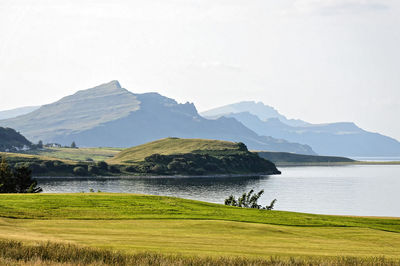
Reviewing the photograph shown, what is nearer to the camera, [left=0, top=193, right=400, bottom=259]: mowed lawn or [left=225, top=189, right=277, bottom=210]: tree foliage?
[left=0, top=193, right=400, bottom=259]: mowed lawn

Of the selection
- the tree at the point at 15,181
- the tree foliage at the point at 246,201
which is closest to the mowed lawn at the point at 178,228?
the tree foliage at the point at 246,201

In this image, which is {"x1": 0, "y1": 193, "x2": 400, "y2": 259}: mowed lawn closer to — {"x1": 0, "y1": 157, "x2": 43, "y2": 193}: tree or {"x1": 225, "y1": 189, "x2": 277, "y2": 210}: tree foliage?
{"x1": 225, "y1": 189, "x2": 277, "y2": 210}: tree foliage

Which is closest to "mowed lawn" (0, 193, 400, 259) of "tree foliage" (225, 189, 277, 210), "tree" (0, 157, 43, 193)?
"tree foliage" (225, 189, 277, 210)

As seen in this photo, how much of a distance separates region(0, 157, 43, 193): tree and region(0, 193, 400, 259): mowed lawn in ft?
117

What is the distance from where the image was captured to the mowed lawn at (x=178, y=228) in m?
25.5

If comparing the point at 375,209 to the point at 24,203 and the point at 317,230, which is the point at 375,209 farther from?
the point at 24,203

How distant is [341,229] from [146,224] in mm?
15636

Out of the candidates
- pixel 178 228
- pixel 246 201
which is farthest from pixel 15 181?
pixel 178 228

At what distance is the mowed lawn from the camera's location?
83.7 ft

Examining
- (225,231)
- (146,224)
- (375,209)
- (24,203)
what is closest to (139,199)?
(24,203)

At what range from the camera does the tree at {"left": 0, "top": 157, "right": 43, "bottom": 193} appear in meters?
80.4

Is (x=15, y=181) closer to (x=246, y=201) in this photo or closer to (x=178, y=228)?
(x=246, y=201)

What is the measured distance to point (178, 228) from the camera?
110ft

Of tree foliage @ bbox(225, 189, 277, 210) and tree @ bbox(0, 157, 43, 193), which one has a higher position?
tree @ bbox(0, 157, 43, 193)
